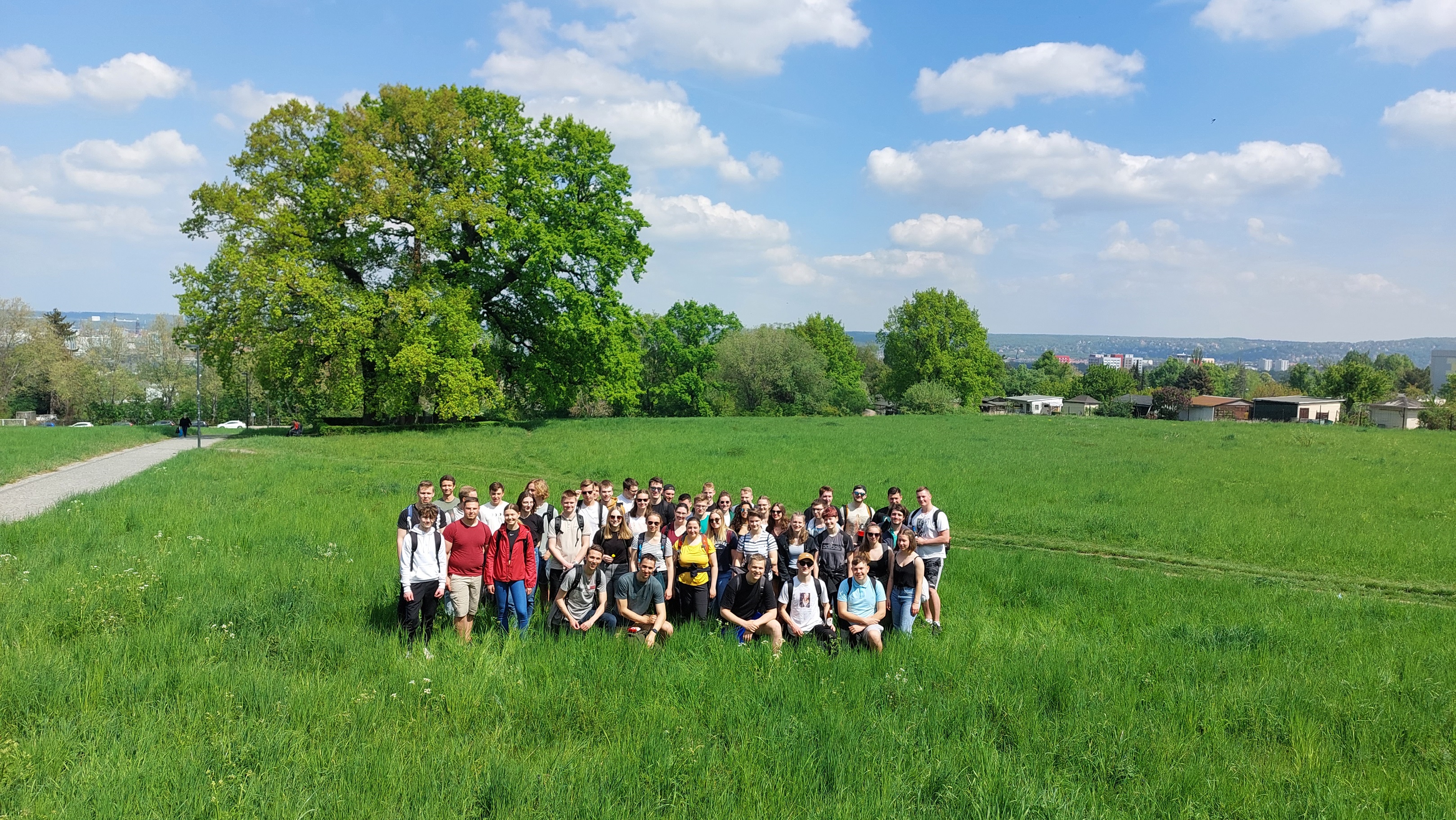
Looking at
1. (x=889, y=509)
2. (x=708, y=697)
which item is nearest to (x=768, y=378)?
(x=889, y=509)

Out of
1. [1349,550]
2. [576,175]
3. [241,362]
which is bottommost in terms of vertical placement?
[1349,550]

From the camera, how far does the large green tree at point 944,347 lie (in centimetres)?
6931

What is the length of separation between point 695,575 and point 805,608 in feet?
4.35

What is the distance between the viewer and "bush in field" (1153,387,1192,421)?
290 feet

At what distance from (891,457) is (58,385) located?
6943cm

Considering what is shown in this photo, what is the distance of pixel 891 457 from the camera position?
26.0 meters

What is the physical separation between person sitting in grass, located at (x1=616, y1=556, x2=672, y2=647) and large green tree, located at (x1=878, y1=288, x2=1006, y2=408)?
208ft

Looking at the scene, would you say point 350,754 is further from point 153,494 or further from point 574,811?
point 153,494

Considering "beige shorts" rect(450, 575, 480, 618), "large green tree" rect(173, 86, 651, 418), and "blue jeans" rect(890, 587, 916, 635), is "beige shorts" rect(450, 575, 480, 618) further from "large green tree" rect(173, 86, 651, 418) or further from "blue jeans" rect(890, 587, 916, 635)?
"large green tree" rect(173, 86, 651, 418)

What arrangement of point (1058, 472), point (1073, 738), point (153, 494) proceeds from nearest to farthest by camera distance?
point (1073, 738), point (153, 494), point (1058, 472)

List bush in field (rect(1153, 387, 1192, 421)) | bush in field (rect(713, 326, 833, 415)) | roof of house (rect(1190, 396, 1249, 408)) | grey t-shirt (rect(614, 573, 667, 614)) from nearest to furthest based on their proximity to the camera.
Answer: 1. grey t-shirt (rect(614, 573, 667, 614))
2. bush in field (rect(713, 326, 833, 415))
3. roof of house (rect(1190, 396, 1249, 408))
4. bush in field (rect(1153, 387, 1192, 421))

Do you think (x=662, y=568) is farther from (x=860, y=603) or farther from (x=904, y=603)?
(x=904, y=603)

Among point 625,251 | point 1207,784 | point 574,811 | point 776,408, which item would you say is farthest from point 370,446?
point 776,408

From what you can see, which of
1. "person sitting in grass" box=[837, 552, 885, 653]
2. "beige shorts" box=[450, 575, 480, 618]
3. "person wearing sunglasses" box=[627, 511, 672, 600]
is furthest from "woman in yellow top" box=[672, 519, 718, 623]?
"beige shorts" box=[450, 575, 480, 618]
